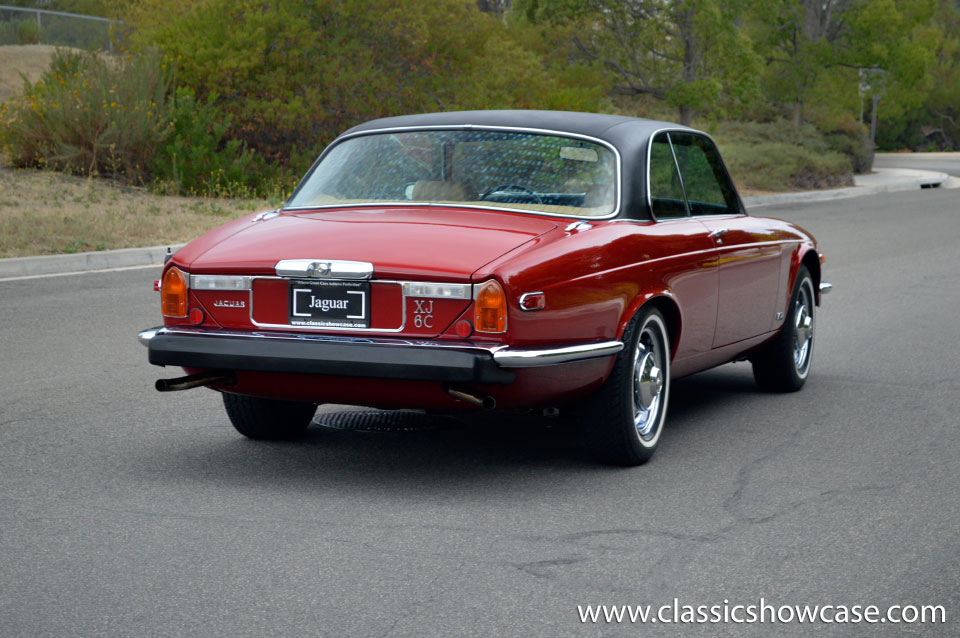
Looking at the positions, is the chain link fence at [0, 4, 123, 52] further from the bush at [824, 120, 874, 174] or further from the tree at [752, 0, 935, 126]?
the bush at [824, 120, 874, 174]

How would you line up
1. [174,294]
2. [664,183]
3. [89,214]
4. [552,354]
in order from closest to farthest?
[552,354], [174,294], [664,183], [89,214]

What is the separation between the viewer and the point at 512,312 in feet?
16.5

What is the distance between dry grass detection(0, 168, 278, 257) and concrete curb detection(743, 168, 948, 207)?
12.0 meters

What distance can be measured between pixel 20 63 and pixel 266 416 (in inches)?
1255

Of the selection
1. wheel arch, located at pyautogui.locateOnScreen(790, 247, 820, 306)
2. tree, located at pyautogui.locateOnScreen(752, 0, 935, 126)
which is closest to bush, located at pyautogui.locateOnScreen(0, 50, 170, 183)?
wheel arch, located at pyautogui.locateOnScreen(790, 247, 820, 306)

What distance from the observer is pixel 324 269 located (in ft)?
17.0

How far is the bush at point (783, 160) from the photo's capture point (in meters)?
33.3

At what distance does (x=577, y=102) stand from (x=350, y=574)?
88.8ft

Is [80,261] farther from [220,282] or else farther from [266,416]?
[220,282]

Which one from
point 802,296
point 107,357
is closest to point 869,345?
point 802,296

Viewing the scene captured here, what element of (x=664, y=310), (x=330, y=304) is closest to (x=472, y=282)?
(x=330, y=304)

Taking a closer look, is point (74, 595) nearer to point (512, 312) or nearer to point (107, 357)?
point (512, 312)

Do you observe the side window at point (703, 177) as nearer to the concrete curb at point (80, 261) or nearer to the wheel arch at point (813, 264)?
the wheel arch at point (813, 264)

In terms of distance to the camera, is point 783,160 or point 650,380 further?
point 783,160
